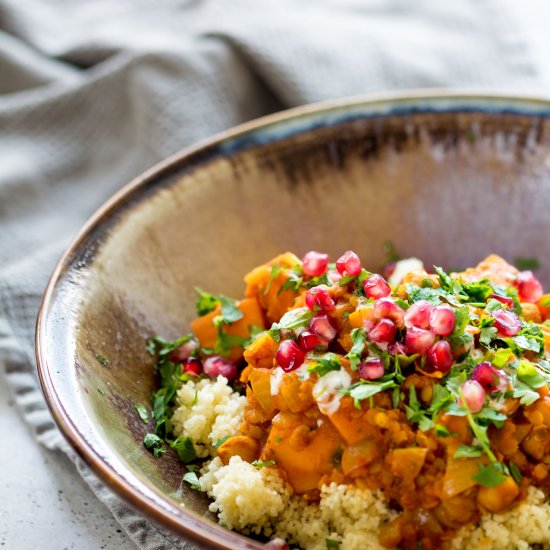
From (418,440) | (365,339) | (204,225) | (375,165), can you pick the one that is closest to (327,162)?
(375,165)

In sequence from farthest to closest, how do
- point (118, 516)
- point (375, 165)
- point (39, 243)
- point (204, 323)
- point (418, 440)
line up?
point (39, 243), point (375, 165), point (204, 323), point (118, 516), point (418, 440)

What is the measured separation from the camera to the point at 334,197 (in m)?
3.03

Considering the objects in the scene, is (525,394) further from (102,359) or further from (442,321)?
(102,359)

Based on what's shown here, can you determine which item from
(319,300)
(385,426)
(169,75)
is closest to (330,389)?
(385,426)

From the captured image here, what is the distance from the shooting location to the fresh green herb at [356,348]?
1917 millimetres

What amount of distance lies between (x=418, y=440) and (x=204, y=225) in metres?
1.30

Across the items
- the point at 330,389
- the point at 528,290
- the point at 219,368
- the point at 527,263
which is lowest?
the point at 527,263

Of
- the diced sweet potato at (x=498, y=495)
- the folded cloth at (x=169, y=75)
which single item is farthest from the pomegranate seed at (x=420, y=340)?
the folded cloth at (x=169, y=75)

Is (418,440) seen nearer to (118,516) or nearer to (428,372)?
(428,372)

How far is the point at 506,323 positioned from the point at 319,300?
474 millimetres

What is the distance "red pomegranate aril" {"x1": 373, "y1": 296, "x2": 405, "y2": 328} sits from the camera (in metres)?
1.95

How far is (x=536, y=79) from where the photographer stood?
13.6 feet

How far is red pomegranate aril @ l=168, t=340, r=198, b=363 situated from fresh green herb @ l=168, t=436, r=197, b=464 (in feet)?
1.17

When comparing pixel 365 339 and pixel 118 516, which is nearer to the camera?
pixel 365 339
